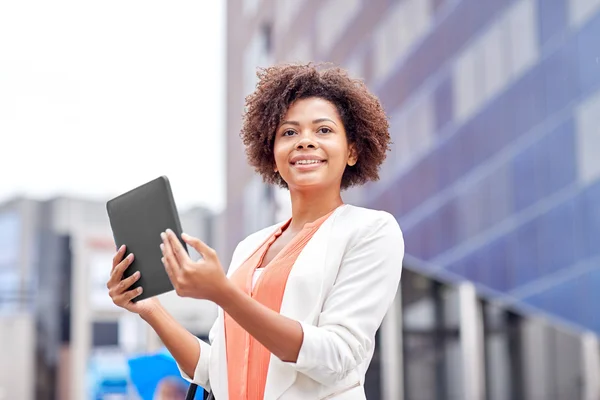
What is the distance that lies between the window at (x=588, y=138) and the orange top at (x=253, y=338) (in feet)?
20.4

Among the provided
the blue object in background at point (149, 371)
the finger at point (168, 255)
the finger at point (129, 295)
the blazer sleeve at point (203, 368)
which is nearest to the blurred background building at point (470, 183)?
the blue object in background at point (149, 371)

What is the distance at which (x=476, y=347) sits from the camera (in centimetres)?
929

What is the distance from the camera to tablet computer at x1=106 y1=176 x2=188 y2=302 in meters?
1.35

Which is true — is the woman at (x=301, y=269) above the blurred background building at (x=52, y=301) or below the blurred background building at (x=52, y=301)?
Result: below

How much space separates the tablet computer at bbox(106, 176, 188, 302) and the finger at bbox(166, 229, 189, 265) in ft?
0.09

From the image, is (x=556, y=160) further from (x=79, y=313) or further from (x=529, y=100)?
(x=79, y=313)

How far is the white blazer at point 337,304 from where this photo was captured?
1355mm

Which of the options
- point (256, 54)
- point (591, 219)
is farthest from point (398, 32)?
point (591, 219)

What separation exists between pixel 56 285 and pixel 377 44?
7.23 metres

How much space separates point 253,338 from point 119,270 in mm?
245

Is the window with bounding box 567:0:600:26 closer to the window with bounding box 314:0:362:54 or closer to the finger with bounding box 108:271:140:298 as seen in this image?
the window with bounding box 314:0:362:54

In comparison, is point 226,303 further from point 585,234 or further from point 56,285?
point 56,285

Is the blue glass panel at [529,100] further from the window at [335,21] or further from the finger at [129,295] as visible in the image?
the finger at [129,295]

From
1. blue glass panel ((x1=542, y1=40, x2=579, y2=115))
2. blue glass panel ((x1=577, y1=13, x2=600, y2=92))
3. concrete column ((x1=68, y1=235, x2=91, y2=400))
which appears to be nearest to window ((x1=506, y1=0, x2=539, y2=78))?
blue glass panel ((x1=542, y1=40, x2=579, y2=115))
